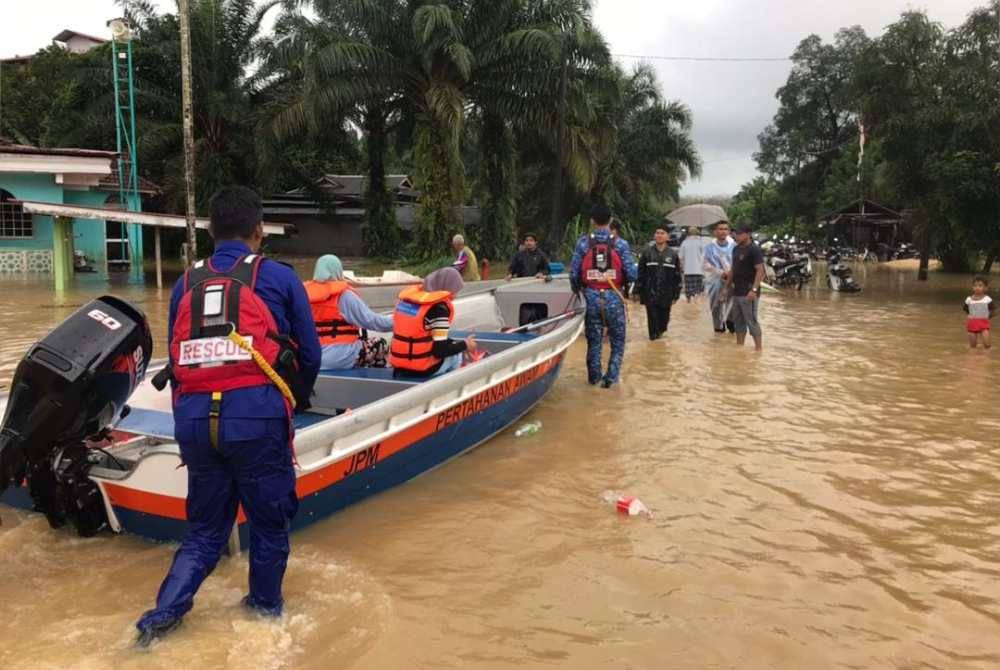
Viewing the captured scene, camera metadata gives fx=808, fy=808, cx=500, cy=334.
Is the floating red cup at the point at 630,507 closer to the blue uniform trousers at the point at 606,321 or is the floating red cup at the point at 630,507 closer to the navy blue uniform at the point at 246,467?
the navy blue uniform at the point at 246,467

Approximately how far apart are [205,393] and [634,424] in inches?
169

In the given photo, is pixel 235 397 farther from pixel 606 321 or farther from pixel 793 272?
pixel 793 272

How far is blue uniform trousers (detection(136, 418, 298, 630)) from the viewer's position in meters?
2.95

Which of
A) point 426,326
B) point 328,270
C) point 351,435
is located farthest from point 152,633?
point 328,270

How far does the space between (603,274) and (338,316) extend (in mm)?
Answer: 2787

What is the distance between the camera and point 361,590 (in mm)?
3646

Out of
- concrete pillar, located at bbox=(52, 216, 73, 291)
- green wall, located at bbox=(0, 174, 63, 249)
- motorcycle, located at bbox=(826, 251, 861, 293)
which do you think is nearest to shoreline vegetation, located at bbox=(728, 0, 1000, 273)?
motorcycle, located at bbox=(826, 251, 861, 293)

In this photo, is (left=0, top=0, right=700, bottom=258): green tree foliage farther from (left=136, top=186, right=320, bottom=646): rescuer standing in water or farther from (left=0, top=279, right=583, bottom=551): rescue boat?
(left=136, top=186, right=320, bottom=646): rescuer standing in water

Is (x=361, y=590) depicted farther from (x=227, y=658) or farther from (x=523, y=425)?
(x=523, y=425)

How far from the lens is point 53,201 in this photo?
20469mm

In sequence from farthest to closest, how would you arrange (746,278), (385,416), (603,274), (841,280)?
(841,280) → (746,278) → (603,274) → (385,416)

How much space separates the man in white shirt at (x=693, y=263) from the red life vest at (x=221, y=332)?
10.6 meters

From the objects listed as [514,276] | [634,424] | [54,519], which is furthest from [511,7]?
[54,519]

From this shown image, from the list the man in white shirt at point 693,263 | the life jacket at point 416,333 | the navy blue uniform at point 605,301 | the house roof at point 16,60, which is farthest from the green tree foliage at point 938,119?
the house roof at point 16,60
